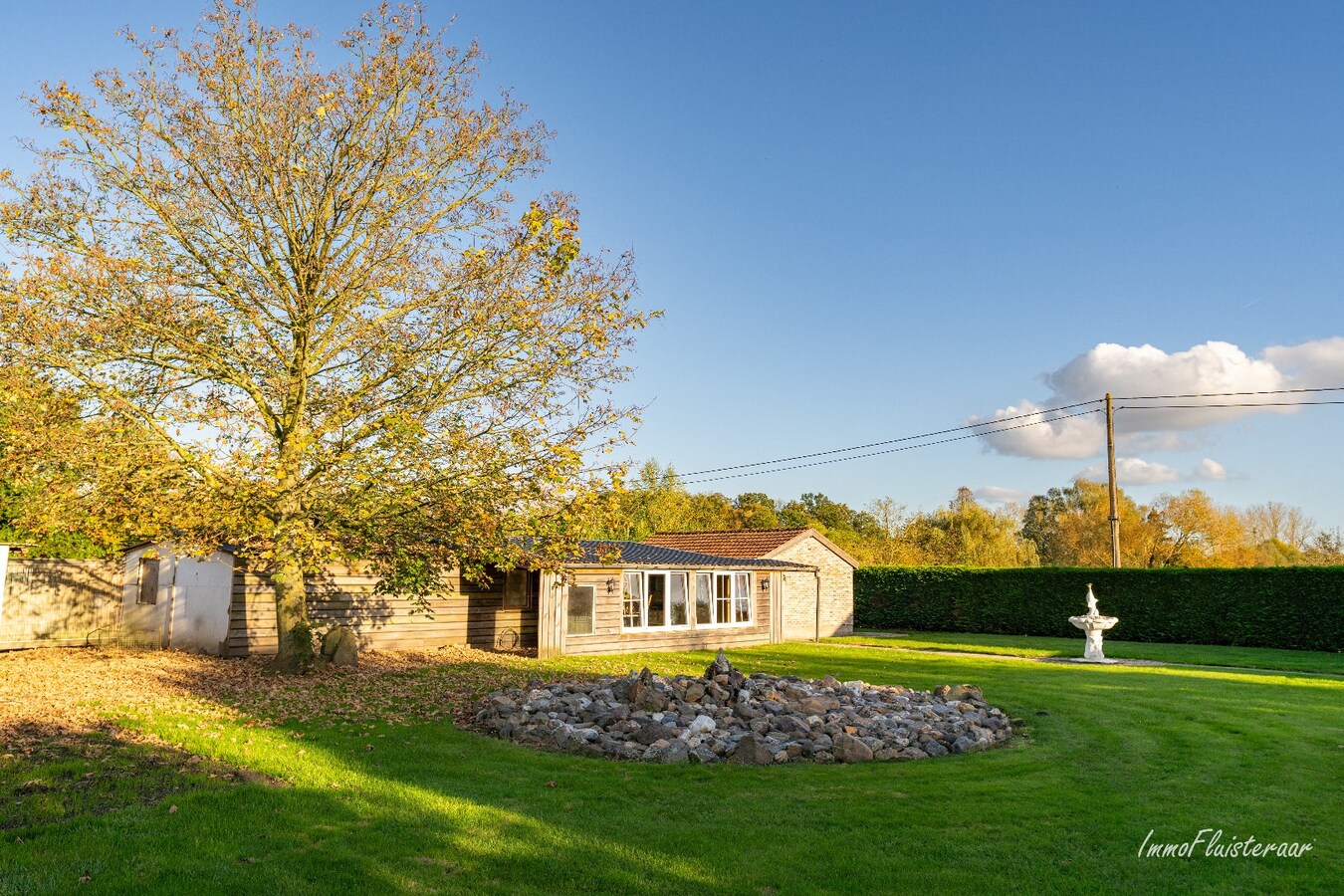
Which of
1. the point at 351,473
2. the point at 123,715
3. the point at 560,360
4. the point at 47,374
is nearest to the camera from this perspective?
the point at 123,715

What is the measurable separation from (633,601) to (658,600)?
1.06 meters

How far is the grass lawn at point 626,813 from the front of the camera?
215 inches

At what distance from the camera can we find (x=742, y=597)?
2595 cm

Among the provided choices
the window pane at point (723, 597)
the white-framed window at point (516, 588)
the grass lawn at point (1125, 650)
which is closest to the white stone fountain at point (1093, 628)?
the grass lawn at point (1125, 650)

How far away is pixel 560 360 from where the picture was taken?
13.5 meters

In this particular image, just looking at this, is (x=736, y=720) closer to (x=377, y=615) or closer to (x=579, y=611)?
(x=579, y=611)

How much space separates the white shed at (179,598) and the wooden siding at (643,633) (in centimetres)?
705

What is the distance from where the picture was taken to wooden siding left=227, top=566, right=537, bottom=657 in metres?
16.7

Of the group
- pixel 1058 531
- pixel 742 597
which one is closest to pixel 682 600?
pixel 742 597

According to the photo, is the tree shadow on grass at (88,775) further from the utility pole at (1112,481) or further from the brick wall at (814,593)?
the utility pole at (1112,481)

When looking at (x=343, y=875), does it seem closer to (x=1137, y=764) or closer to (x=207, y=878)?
(x=207, y=878)

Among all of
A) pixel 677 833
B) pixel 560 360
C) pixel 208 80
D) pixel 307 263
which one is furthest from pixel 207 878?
pixel 208 80

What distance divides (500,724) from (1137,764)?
22.5 feet

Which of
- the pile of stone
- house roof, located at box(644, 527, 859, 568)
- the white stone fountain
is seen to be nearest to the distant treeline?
house roof, located at box(644, 527, 859, 568)
